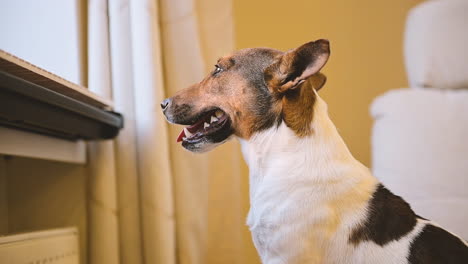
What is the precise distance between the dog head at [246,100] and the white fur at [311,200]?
3 centimetres

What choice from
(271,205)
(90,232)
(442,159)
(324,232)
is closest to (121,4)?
(90,232)

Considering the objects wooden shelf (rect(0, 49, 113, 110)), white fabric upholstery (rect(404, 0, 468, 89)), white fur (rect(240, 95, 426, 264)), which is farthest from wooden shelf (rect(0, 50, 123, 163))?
white fabric upholstery (rect(404, 0, 468, 89))

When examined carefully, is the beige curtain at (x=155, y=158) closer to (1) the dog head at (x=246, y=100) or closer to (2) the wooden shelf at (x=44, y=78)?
(2) the wooden shelf at (x=44, y=78)

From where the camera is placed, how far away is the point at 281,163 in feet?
3.43

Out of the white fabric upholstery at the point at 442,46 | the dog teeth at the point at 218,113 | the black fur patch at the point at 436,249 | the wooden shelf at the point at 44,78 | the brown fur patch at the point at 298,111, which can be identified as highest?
the white fabric upholstery at the point at 442,46

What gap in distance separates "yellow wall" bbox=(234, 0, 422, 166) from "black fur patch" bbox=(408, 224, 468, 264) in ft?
3.55

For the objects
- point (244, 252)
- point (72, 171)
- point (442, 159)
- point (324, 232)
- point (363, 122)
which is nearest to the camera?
point (324, 232)

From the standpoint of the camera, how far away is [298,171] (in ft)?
3.32

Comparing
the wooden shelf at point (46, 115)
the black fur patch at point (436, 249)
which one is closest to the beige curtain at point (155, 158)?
the wooden shelf at point (46, 115)

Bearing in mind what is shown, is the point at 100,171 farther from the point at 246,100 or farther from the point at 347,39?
the point at 347,39

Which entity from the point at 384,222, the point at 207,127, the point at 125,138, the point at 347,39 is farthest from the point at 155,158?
the point at 347,39

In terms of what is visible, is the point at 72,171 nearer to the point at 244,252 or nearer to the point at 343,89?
the point at 244,252

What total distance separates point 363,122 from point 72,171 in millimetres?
1343

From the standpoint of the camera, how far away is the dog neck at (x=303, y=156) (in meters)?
1.01
